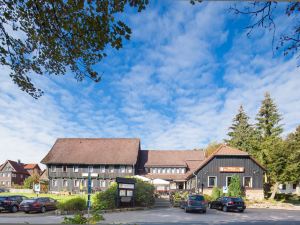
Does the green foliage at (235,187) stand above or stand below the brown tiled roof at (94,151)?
below

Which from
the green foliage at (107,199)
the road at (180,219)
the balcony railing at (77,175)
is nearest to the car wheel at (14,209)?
the road at (180,219)

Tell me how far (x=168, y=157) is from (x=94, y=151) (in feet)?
45.1

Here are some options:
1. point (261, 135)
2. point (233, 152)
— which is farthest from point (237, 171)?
point (261, 135)

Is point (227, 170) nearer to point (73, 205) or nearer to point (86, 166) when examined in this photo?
point (73, 205)

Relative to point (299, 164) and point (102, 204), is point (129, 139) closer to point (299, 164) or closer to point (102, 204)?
point (299, 164)

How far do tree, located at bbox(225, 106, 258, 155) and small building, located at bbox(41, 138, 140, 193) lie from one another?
19.4 meters

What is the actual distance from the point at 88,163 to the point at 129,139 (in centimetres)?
976

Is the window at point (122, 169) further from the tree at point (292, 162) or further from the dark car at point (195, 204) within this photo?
the dark car at point (195, 204)

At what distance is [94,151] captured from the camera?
60.2 metres

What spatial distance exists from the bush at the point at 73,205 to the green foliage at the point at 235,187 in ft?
61.4

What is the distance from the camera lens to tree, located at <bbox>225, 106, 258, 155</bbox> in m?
62.3

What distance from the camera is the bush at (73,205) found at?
25578 millimetres

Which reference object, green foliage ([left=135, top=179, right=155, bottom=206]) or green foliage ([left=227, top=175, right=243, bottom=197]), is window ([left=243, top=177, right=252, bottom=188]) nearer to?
green foliage ([left=227, top=175, right=243, bottom=197])

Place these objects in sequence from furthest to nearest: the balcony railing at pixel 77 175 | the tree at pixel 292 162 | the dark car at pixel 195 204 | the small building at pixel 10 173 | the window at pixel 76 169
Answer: the small building at pixel 10 173 < the window at pixel 76 169 < the balcony railing at pixel 77 175 < the tree at pixel 292 162 < the dark car at pixel 195 204
